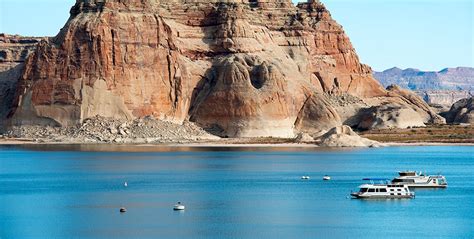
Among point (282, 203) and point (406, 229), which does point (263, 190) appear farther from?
point (406, 229)

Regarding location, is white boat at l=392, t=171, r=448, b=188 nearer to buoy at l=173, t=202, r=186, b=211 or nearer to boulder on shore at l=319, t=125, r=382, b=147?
buoy at l=173, t=202, r=186, b=211

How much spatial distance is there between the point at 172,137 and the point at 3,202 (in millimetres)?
91419

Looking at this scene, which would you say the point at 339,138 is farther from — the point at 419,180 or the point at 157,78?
A: the point at 419,180

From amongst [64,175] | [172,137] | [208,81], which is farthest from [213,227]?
[208,81]

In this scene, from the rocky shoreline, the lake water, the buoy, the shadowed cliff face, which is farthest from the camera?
the shadowed cliff face

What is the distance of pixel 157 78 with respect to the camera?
611 feet

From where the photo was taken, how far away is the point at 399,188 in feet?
305

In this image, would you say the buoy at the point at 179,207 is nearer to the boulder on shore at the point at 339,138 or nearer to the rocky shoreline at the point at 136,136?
the boulder on shore at the point at 339,138

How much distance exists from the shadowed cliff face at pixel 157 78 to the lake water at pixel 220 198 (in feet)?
103

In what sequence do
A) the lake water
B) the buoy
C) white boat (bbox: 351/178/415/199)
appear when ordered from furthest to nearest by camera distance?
white boat (bbox: 351/178/415/199) → the buoy → the lake water

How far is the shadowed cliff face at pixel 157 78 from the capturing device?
180 metres

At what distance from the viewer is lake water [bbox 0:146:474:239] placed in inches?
2847

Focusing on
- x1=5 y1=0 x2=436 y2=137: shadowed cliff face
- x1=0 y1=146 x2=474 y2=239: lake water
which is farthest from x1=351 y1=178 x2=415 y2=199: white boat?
x1=5 y1=0 x2=436 y2=137: shadowed cliff face

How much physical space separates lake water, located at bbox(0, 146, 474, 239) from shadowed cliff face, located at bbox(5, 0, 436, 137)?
3146 cm
